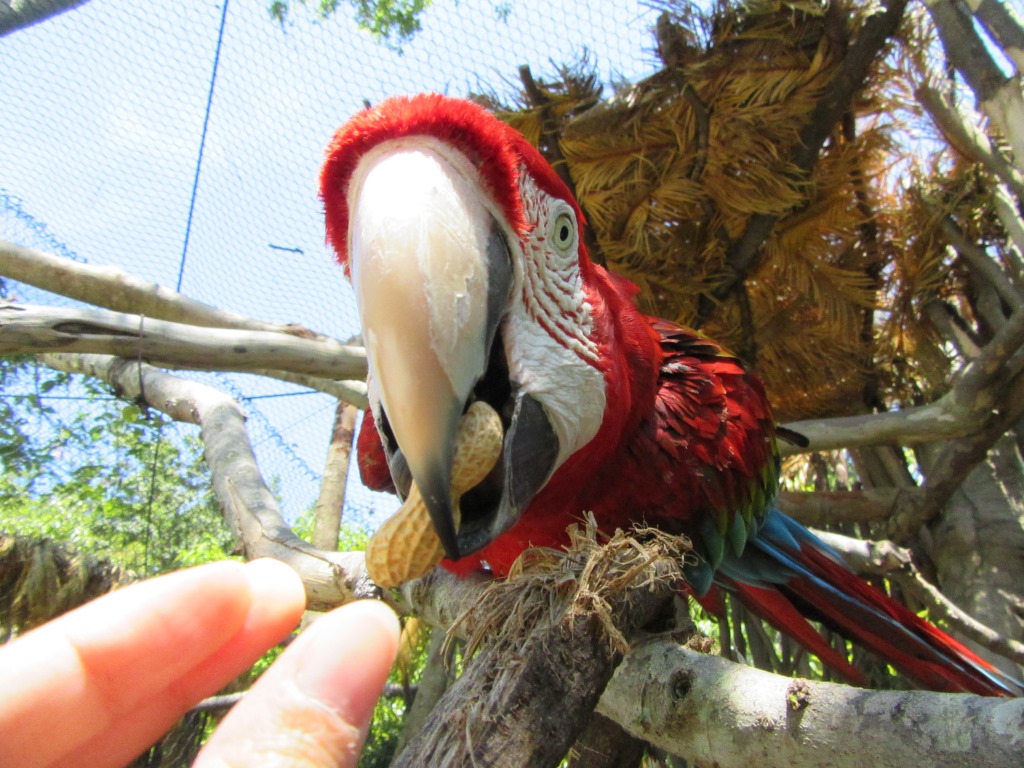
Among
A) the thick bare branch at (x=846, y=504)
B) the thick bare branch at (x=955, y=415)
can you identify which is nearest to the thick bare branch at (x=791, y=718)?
the thick bare branch at (x=955, y=415)

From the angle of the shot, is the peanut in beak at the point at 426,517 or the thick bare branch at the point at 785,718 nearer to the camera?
the thick bare branch at the point at 785,718

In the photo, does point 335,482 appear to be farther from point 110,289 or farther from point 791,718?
point 791,718

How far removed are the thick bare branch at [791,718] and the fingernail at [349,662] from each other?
43cm

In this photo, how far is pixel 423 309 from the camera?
0.59 meters

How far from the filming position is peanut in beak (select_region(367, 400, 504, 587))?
63 cm

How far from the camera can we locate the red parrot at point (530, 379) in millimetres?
602

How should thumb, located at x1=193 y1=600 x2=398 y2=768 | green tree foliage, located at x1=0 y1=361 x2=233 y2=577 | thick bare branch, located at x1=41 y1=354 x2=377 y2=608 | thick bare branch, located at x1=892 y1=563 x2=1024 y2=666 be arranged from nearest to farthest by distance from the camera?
thumb, located at x1=193 y1=600 x2=398 y2=768, thick bare branch, located at x1=41 y1=354 x2=377 y2=608, thick bare branch, located at x1=892 y1=563 x2=1024 y2=666, green tree foliage, located at x1=0 y1=361 x2=233 y2=577

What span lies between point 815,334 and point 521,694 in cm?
214

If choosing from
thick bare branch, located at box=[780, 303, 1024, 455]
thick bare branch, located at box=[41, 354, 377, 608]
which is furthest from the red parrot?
thick bare branch, located at box=[780, 303, 1024, 455]

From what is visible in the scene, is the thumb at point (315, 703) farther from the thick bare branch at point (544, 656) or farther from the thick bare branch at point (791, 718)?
the thick bare branch at point (791, 718)

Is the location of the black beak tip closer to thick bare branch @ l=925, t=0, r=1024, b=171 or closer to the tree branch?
thick bare branch @ l=925, t=0, r=1024, b=171

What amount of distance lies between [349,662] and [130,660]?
0.39 feet

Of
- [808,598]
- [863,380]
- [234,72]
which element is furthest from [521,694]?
[234,72]

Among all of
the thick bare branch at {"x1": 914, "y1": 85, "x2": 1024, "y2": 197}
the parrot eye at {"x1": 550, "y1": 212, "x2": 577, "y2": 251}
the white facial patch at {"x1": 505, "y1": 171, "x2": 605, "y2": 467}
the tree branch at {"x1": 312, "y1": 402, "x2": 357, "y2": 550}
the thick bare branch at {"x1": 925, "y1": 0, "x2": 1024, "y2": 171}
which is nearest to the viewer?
the white facial patch at {"x1": 505, "y1": 171, "x2": 605, "y2": 467}
